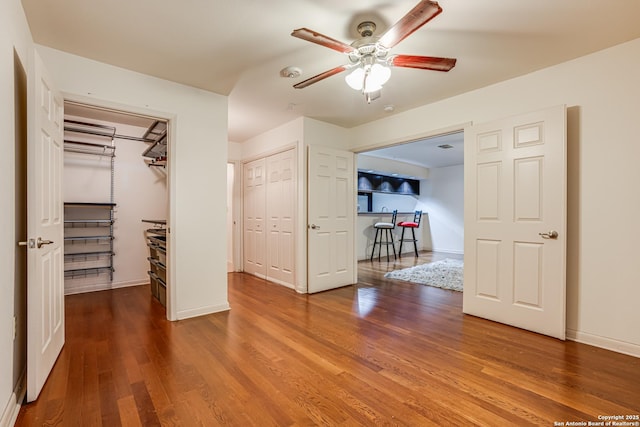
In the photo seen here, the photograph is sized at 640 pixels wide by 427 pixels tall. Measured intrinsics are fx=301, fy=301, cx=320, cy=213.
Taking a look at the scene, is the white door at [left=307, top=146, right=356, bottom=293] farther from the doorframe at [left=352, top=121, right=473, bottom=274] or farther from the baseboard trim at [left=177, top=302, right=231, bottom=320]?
the baseboard trim at [left=177, top=302, right=231, bottom=320]

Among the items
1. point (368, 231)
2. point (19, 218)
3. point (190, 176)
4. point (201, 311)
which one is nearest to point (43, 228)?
point (19, 218)

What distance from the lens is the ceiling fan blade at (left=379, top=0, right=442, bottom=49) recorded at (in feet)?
4.80

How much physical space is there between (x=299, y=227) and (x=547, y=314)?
109 inches

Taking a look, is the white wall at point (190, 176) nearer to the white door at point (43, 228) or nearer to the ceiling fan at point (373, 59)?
the white door at point (43, 228)

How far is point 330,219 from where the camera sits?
4.28m

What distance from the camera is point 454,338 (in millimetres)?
2584

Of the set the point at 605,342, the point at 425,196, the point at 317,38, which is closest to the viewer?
the point at 317,38

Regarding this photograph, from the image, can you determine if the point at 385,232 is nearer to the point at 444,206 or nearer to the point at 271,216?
the point at 444,206

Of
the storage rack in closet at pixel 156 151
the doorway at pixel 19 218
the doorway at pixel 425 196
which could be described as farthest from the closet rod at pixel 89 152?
the doorway at pixel 425 196

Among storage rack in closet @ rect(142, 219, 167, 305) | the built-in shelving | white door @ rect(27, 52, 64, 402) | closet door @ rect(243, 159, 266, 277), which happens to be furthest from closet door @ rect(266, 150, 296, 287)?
white door @ rect(27, 52, 64, 402)

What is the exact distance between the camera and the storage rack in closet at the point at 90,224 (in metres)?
4.00

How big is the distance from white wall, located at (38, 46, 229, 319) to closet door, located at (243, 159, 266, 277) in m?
1.64

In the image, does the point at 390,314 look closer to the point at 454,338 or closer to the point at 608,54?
the point at 454,338

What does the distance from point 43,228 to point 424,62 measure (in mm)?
2672
